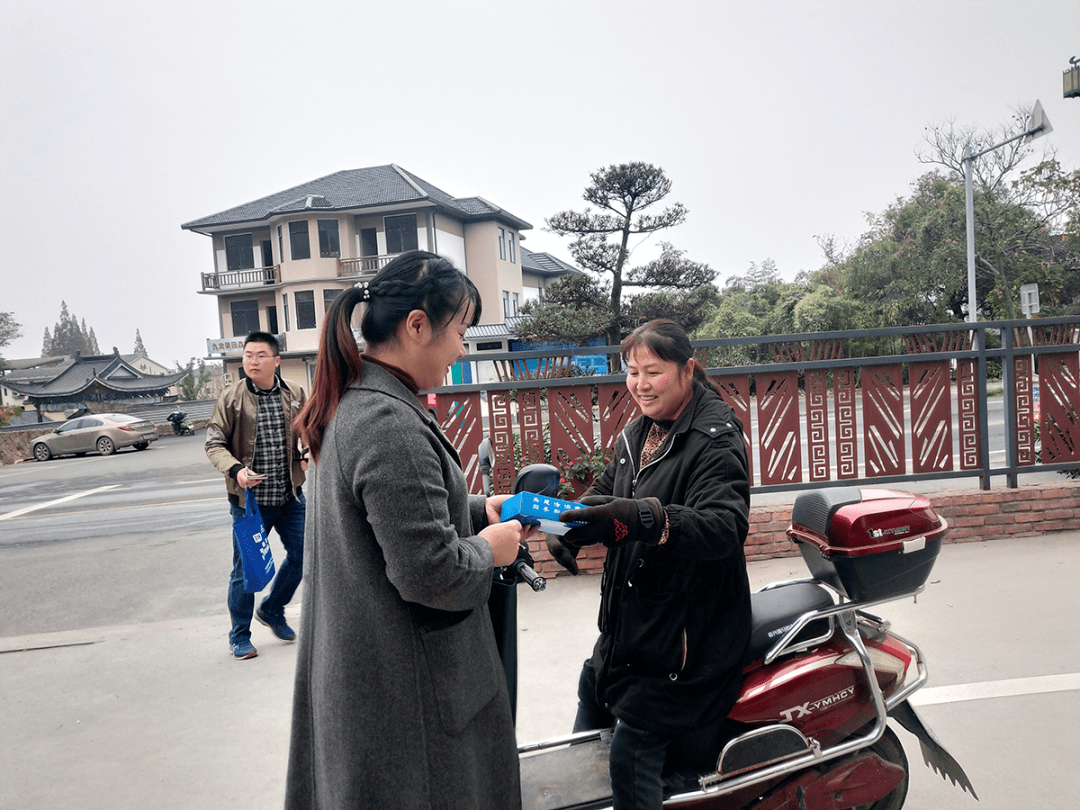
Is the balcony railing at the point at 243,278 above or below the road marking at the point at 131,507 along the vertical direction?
above

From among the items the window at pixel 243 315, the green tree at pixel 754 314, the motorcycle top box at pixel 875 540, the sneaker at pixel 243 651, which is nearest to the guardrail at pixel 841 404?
the sneaker at pixel 243 651

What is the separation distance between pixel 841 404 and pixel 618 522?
3.96 m

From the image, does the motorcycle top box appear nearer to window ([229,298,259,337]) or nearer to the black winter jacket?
the black winter jacket

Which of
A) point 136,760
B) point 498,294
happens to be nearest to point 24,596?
point 136,760

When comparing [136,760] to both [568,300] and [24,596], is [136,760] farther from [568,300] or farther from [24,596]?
[568,300]

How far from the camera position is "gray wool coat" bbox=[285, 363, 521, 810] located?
4.70ft

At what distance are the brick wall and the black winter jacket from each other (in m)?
3.38

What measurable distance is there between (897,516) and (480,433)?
3.29m

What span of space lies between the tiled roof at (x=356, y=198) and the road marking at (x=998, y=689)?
33968 millimetres

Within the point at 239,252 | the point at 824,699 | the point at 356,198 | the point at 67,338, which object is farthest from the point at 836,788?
the point at 67,338

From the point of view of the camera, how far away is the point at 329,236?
119ft

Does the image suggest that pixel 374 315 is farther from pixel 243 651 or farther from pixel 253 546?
pixel 243 651

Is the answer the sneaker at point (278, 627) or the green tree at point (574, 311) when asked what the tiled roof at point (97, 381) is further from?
the sneaker at point (278, 627)

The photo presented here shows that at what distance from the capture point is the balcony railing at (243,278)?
121 feet
